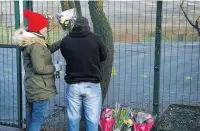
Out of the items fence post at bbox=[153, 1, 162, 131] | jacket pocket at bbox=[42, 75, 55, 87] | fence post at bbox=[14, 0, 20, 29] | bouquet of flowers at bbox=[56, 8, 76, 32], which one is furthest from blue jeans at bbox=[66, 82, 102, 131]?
fence post at bbox=[14, 0, 20, 29]

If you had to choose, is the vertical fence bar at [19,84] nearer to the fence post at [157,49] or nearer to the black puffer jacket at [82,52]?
the black puffer jacket at [82,52]

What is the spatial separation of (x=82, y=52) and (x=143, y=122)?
124cm

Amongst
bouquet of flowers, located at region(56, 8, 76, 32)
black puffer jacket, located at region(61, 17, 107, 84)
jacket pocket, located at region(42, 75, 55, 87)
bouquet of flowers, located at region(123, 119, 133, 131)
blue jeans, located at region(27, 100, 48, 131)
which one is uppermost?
bouquet of flowers, located at region(56, 8, 76, 32)

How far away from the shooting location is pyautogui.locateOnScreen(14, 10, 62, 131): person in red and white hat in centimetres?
466

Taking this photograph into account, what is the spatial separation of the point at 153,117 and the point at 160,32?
1.07 meters

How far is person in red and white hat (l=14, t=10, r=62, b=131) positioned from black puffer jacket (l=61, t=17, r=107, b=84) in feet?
0.80

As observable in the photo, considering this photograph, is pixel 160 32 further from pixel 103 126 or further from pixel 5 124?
pixel 5 124

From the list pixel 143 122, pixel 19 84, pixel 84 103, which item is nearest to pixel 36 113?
pixel 84 103

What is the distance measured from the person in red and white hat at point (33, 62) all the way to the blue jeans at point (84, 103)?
0.88ft

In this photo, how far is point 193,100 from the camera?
286 inches

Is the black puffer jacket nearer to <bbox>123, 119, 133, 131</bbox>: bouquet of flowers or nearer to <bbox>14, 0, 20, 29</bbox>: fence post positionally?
<bbox>123, 119, 133, 131</bbox>: bouquet of flowers

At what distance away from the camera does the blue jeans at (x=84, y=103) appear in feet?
15.4

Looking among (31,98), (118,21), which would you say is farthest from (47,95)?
(118,21)

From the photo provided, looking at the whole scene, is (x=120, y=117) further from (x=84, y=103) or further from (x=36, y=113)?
(x=36, y=113)
